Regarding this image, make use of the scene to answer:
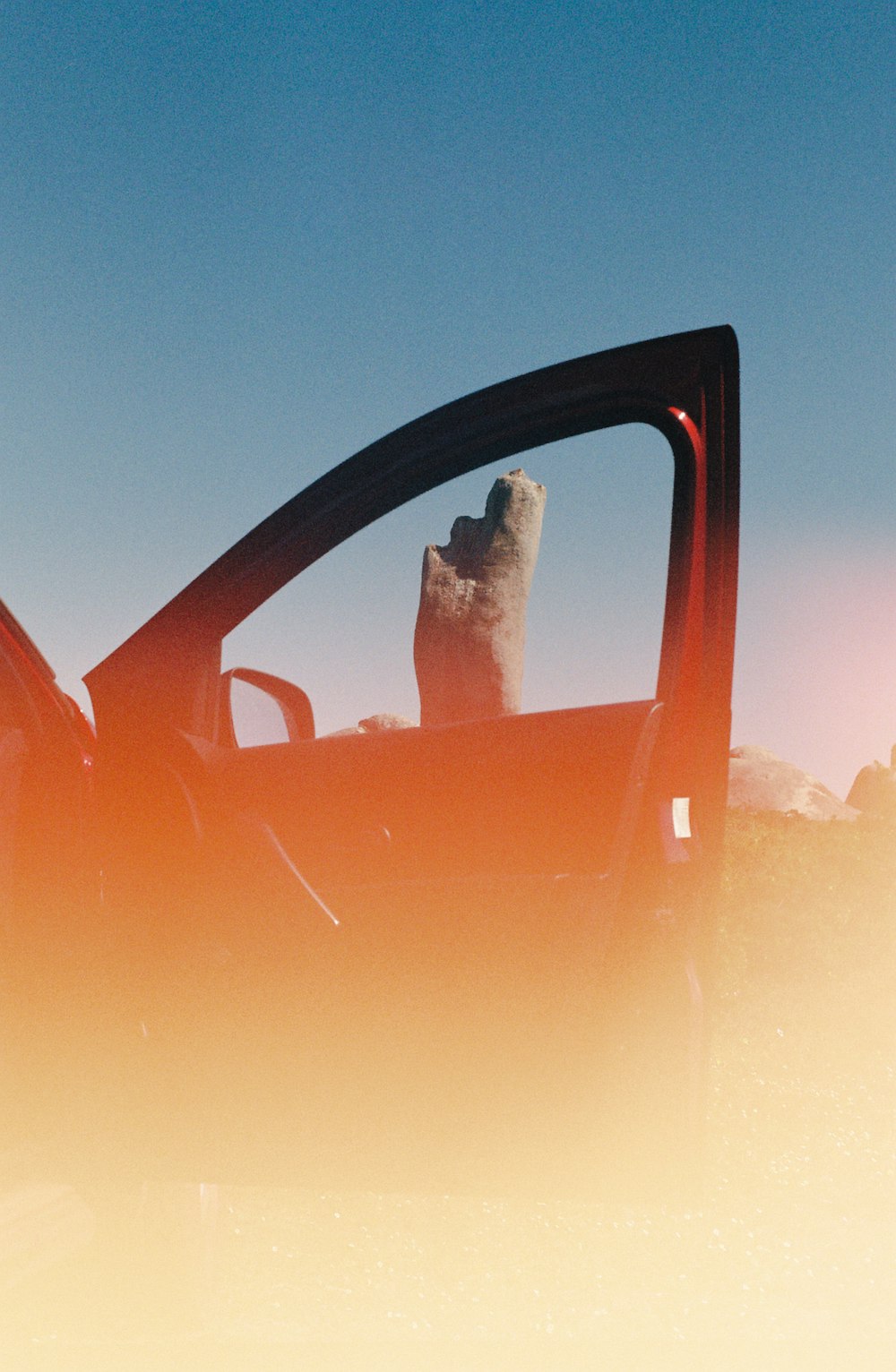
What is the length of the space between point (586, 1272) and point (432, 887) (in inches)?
95.7

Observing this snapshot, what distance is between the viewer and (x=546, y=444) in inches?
79.0

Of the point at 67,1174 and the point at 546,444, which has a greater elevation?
the point at 546,444

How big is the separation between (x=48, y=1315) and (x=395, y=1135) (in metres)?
1.87

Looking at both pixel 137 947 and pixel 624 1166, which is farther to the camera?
pixel 137 947

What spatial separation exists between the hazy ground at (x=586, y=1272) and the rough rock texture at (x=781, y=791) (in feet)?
94.4

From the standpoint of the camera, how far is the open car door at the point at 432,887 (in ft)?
5.97

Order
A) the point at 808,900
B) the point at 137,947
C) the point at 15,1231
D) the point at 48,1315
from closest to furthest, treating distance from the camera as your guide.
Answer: the point at 137,947 → the point at 15,1231 → the point at 48,1315 → the point at 808,900

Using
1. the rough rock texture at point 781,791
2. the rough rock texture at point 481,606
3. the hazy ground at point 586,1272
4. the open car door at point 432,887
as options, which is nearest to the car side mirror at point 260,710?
the open car door at point 432,887

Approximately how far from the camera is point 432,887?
74.5 inches

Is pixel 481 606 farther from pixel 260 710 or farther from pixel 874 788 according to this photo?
pixel 260 710

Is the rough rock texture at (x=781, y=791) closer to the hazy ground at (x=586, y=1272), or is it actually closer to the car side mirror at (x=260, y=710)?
the hazy ground at (x=586, y=1272)

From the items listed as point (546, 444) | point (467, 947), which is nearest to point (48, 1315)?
point (467, 947)

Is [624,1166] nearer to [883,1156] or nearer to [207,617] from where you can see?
[207,617]

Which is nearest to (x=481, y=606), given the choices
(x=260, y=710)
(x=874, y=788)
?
(x=874, y=788)
